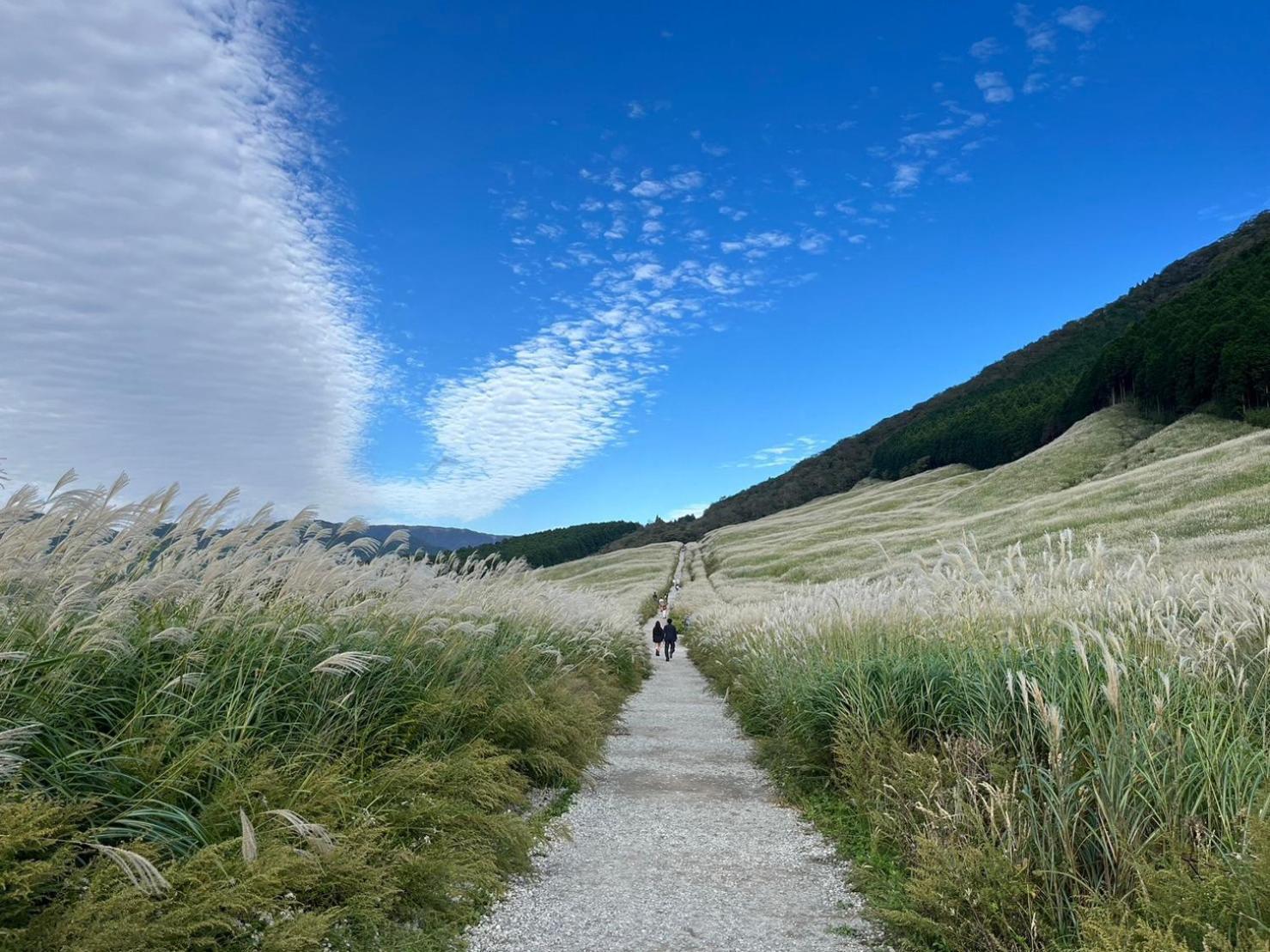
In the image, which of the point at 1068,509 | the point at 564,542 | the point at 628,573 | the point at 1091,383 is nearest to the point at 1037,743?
the point at 1068,509

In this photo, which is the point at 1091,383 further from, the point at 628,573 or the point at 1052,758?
the point at 1052,758

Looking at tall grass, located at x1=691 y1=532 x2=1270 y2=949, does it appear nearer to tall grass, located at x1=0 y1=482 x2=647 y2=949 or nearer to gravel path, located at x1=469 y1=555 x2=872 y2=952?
gravel path, located at x1=469 y1=555 x2=872 y2=952

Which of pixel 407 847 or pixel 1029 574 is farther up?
pixel 1029 574

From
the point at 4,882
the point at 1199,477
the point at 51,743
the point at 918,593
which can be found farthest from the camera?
the point at 1199,477

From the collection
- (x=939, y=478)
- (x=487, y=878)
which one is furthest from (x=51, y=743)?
(x=939, y=478)

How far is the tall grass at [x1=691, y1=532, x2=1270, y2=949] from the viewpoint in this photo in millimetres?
3494

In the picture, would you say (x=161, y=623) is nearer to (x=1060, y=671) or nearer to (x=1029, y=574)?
(x=1060, y=671)

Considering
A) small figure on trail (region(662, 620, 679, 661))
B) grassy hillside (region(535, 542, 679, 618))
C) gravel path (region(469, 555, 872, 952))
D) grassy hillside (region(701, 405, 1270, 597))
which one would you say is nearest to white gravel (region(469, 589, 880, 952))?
gravel path (region(469, 555, 872, 952))

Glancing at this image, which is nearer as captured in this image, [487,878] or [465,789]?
[487,878]

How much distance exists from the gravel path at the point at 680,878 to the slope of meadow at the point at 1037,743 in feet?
1.22

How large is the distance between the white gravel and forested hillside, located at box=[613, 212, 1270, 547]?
52.9 metres

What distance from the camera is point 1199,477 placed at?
3366cm

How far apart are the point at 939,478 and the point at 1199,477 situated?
47511mm

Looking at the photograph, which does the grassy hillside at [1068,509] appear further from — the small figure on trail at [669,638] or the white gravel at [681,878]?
the white gravel at [681,878]
